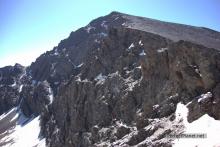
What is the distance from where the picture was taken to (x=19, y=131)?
152 meters

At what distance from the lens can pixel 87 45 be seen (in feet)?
565

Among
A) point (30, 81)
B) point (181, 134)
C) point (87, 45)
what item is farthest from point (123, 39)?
point (30, 81)

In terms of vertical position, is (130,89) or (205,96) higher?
(130,89)

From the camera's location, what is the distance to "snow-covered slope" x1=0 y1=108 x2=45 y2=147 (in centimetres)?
13295

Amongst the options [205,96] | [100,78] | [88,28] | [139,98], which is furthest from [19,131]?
A: [205,96]

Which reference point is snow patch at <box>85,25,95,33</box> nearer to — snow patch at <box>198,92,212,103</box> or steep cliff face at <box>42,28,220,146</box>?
steep cliff face at <box>42,28,220,146</box>

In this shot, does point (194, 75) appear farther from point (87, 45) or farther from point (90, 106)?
point (87, 45)

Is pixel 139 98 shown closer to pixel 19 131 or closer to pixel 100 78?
pixel 100 78

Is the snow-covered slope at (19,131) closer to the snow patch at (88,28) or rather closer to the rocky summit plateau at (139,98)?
the rocky summit plateau at (139,98)

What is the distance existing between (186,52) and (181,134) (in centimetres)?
2010

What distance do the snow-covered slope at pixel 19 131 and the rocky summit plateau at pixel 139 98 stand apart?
0.70m

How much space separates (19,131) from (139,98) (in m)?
88.4

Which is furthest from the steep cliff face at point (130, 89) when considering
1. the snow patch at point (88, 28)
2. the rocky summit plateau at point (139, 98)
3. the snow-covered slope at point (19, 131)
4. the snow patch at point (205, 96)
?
the snow patch at point (88, 28)

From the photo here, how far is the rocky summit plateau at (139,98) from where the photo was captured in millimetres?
56500
